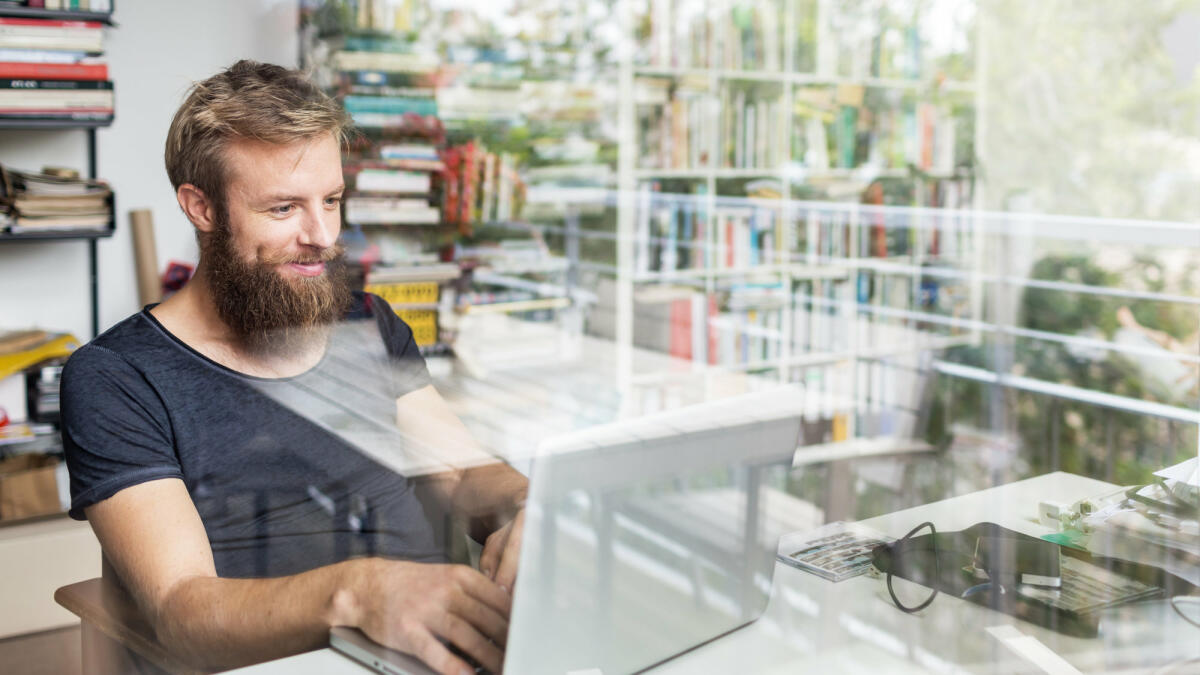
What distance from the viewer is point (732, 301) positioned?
11.7 ft

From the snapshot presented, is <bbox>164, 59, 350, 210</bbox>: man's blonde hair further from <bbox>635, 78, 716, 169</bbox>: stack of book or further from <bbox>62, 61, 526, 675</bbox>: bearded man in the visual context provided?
<bbox>635, 78, 716, 169</bbox>: stack of book

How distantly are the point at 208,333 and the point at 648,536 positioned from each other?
2.42 feet

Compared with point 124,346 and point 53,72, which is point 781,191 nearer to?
point 53,72

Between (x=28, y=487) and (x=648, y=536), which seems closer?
(x=648, y=536)

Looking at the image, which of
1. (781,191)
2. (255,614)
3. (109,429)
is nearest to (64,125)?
(109,429)

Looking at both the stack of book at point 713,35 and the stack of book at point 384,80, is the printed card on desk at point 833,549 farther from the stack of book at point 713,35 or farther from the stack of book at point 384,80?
the stack of book at point 713,35

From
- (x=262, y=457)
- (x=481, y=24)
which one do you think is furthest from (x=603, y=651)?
(x=481, y=24)

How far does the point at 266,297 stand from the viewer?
133 cm

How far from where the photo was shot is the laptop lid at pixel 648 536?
2.35 ft

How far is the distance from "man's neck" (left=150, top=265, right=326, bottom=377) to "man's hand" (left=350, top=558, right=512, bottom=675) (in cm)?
48

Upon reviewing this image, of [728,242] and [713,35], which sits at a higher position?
[713,35]

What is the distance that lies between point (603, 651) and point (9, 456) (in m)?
1.97

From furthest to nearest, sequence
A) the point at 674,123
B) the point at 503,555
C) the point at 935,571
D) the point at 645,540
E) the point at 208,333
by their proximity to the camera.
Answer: the point at 674,123, the point at 208,333, the point at 935,571, the point at 503,555, the point at 645,540

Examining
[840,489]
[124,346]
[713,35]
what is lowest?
[840,489]
